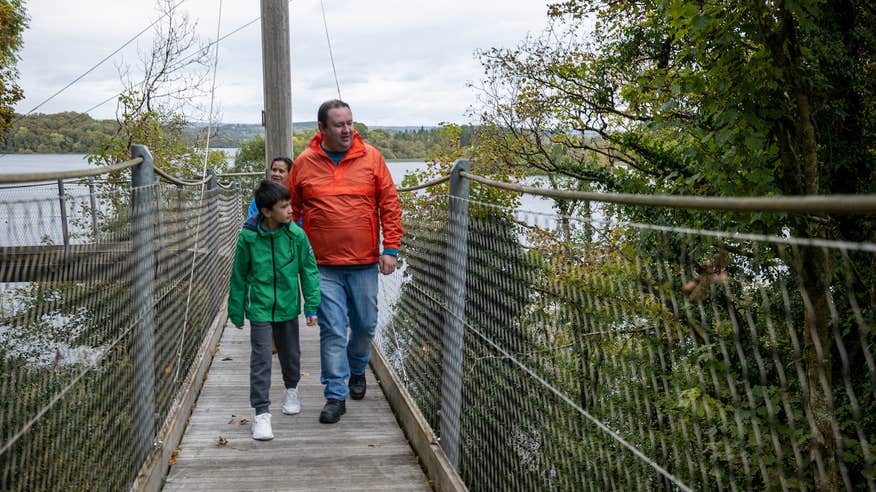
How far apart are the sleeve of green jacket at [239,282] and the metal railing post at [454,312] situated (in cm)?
113

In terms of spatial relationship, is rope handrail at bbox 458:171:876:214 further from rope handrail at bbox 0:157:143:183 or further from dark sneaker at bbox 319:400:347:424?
dark sneaker at bbox 319:400:347:424

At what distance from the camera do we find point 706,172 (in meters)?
6.50

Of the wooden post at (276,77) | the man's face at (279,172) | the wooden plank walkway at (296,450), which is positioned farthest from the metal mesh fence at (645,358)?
the wooden post at (276,77)

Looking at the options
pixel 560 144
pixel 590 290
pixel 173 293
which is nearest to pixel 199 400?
pixel 173 293

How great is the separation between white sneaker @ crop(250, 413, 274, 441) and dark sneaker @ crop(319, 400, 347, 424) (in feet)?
1.08

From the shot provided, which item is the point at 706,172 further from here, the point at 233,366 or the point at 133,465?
the point at 133,465

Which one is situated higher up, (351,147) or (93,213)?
(351,147)

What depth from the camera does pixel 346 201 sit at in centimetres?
426

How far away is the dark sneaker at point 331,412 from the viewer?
4.33 m

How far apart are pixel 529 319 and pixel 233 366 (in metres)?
3.76

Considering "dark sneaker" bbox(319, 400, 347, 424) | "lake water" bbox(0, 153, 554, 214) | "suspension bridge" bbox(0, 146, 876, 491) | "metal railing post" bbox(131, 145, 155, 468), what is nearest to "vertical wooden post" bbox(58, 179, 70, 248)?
"suspension bridge" bbox(0, 146, 876, 491)

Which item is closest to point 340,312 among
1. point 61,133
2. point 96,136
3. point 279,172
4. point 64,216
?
point 279,172

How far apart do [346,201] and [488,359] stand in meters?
1.57

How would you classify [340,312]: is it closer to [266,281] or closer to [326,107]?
[266,281]
